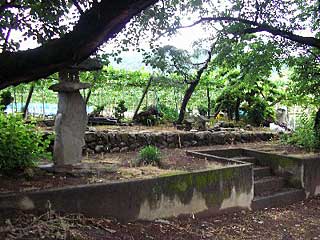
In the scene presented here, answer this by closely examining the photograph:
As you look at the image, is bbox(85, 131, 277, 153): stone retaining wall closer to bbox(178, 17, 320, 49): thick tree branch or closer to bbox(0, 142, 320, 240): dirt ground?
bbox(0, 142, 320, 240): dirt ground

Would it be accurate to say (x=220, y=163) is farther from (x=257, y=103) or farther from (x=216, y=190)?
(x=257, y=103)

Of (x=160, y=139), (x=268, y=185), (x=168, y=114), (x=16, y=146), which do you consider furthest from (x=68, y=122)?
(x=168, y=114)

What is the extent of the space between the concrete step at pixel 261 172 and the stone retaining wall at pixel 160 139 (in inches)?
86.6

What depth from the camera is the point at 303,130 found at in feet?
31.1

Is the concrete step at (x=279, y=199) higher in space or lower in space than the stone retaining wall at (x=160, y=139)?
lower

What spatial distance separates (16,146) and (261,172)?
5.47 metres

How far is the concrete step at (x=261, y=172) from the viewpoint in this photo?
7.73 metres

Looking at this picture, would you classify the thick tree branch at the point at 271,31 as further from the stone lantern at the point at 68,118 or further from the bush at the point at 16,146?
→ the bush at the point at 16,146

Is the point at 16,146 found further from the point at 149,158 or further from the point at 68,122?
the point at 149,158

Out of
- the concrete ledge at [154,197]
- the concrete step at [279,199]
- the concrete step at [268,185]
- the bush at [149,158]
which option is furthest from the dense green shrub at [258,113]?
the bush at [149,158]

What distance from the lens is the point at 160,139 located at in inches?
355

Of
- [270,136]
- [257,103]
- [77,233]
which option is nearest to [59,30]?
[77,233]

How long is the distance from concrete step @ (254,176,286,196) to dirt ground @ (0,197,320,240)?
1.66ft

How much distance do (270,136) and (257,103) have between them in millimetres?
3399
